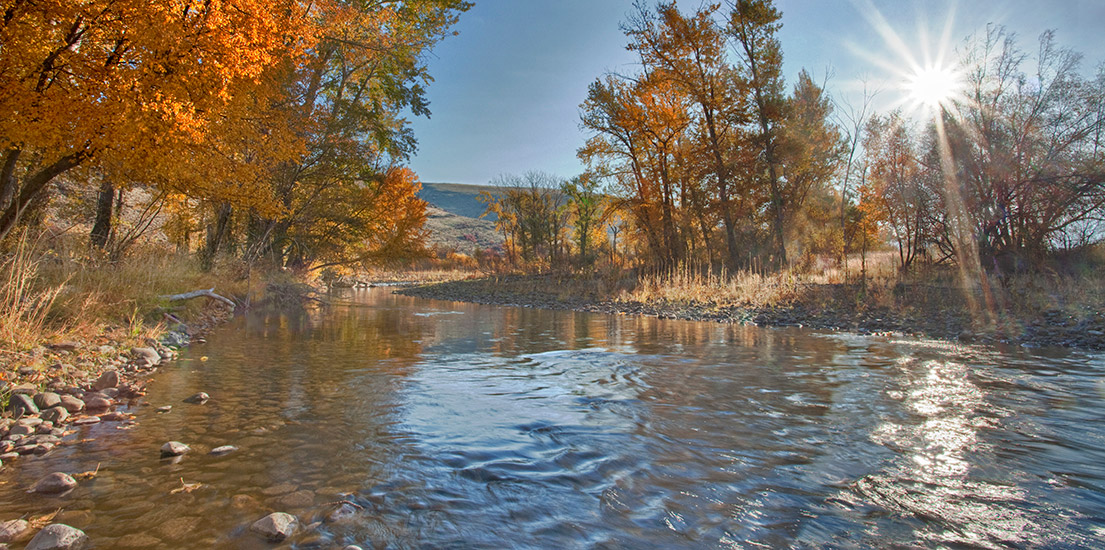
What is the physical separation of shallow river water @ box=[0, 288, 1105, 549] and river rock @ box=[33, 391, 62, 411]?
0.57 meters

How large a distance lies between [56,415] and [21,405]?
0.25m

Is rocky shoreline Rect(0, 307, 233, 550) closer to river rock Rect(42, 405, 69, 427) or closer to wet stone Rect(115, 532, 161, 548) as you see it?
river rock Rect(42, 405, 69, 427)

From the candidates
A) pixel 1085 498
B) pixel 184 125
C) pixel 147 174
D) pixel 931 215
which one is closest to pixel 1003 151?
pixel 931 215

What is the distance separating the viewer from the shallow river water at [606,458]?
2031 millimetres

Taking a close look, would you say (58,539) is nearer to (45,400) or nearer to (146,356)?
(45,400)

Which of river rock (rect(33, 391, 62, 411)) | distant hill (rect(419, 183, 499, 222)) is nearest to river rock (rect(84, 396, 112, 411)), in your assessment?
river rock (rect(33, 391, 62, 411))

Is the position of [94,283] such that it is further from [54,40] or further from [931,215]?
[931,215]

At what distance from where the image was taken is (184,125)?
6.54 meters

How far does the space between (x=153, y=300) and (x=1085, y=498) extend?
32.0 ft

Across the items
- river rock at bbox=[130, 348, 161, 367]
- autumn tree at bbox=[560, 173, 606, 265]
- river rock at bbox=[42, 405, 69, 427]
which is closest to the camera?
river rock at bbox=[42, 405, 69, 427]

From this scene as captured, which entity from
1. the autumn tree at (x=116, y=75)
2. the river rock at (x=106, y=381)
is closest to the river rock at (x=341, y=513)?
the river rock at (x=106, y=381)

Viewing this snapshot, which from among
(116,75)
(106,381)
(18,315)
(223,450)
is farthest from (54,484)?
(116,75)

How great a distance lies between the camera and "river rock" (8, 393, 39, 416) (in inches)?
130

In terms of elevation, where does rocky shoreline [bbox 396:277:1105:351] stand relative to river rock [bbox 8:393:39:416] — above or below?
above
